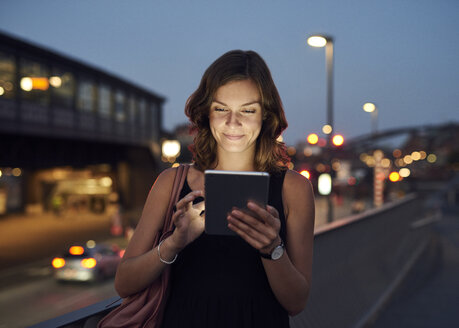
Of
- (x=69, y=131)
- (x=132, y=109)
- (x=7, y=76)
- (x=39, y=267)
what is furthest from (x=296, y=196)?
(x=132, y=109)

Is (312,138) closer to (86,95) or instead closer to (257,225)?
(257,225)

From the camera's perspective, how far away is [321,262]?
5133mm

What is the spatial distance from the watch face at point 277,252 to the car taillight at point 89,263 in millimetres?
17904

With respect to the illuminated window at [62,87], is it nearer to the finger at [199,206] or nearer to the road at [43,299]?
the road at [43,299]

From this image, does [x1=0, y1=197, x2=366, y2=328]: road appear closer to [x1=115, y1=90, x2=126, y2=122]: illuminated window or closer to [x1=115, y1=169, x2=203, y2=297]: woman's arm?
[x1=115, y1=90, x2=126, y2=122]: illuminated window

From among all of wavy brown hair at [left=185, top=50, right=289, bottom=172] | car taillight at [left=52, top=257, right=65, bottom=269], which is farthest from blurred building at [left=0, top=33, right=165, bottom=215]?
wavy brown hair at [left=185, top=50, right=289, bottom=172]

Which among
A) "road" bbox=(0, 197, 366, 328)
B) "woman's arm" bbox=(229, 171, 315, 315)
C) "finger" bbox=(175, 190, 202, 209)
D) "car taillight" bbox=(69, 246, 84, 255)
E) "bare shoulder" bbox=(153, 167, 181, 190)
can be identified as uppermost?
"bare shoulder" bbox=(153, 167, 181, 190)

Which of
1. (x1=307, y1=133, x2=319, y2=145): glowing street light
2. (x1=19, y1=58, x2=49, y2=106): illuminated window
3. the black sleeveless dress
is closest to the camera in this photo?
the black sleeveless dress

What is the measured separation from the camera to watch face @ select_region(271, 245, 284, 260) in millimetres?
1737

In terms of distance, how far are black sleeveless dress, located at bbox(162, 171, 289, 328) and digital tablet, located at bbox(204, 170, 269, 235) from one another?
14.2 inches

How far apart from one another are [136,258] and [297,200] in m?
0.71

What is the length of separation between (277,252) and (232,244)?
297mm

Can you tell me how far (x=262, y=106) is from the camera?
81.3 inches

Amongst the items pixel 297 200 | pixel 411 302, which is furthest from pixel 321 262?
pixel 411 302
